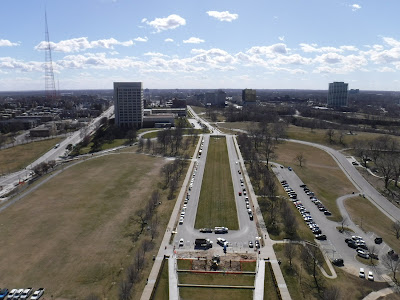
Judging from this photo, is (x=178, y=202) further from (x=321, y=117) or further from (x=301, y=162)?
(x=321, y=117)

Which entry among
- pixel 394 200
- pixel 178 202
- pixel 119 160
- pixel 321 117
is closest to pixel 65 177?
pixel 119 160

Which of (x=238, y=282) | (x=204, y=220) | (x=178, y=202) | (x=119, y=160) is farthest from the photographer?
(x=119, y=160)

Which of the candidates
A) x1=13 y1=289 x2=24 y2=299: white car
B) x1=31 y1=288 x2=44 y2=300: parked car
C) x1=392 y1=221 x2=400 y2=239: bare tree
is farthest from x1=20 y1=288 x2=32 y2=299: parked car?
x1=392 y1=221 x2=400 y2=239: bare tree

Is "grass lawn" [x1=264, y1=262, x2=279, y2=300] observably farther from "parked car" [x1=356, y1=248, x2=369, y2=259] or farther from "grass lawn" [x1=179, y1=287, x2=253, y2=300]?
"parked car" [x1=356, y1=248, x2=369, y2=259]

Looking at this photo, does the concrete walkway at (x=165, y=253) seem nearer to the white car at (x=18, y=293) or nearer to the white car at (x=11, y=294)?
the white car at (x=18, y=293)

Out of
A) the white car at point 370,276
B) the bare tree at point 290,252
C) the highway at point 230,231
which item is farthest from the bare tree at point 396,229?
the highway at point 230,231
